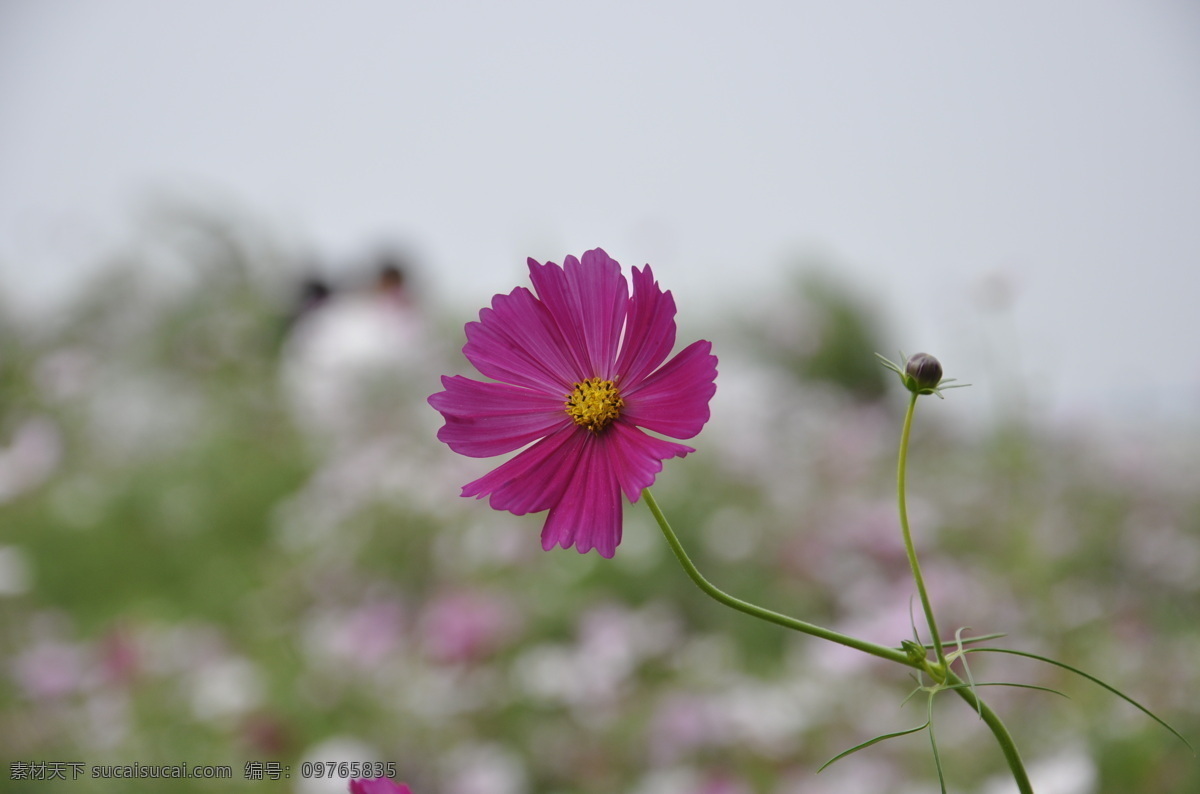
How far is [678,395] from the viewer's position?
0.25 m

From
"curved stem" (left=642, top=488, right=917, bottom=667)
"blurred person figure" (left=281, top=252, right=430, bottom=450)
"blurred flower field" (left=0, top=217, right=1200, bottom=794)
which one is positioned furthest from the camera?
"blurred person figure" (left=281, top=252, right=430, bottom=450)

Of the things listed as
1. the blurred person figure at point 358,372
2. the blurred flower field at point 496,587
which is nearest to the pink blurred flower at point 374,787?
the blurred flower field at point 496,587

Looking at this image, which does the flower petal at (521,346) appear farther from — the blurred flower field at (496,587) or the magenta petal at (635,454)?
the blurred flower field at (496,587)

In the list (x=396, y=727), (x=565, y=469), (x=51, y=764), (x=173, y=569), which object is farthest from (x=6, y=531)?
(x=565, y=469)

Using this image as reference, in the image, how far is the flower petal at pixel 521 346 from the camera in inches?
10.3

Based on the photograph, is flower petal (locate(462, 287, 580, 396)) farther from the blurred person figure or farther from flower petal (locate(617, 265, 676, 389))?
the blurred person figure

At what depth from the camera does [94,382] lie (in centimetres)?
208

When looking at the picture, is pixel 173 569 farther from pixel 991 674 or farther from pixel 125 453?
pixel 991 674

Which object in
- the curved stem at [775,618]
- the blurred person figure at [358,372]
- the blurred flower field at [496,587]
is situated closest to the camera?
the curved stem at [775,618]

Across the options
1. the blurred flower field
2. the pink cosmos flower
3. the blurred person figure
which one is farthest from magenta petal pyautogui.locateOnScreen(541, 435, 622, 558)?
the blurred person figure

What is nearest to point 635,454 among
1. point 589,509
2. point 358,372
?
point 589,509

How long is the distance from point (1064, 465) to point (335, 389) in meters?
1.52

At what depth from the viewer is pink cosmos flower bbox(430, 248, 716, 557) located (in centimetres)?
25

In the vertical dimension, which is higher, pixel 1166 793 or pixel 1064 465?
pixel 1064 465
